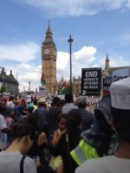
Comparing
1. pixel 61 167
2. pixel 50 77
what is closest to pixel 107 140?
pixel 61 167

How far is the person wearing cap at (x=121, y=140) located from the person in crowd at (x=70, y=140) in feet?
9.39

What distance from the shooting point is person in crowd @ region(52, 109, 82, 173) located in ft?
16.0

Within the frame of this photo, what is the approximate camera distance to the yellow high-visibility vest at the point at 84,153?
2.86 metres

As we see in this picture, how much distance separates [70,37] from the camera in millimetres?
26828

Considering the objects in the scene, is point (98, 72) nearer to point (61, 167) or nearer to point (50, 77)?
point (61, 167)

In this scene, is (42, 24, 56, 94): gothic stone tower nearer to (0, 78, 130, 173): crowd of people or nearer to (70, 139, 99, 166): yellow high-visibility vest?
(0, 78, 130, 173): crowd of people

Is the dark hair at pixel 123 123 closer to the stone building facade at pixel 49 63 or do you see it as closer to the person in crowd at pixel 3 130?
the person in crowd at pixel 3 130

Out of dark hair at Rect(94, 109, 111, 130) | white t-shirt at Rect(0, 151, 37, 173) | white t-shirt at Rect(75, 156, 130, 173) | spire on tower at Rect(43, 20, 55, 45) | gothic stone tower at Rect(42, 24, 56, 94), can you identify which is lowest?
white t-shirt at Rect(0, 151, 37, 173)

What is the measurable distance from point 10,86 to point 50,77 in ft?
159

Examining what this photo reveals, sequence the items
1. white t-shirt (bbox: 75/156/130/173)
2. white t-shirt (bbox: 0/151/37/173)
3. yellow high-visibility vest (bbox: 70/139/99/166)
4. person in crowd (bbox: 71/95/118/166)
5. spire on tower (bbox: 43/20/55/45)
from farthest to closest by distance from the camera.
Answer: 1. spire on tower (bbox: 43/20/55/45)
2. white t-shirt (bbox: 0/151/37/173)
3. yellow high-visibility vest (bbox: 70/139/99/166)
4. person in crowd (bbox: 71/95/118/166)
5. white t-shirt (bbox: 75/156/130/173)

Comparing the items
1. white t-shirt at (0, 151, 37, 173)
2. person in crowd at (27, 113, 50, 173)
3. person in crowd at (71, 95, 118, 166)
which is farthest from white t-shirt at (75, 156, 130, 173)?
person in crowd at (27, 113, 50, 173)

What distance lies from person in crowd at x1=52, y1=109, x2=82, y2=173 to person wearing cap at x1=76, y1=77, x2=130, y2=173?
2863 mm

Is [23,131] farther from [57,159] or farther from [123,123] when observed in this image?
[123,123]

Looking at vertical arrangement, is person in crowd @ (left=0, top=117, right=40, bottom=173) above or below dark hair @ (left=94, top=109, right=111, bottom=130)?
below
